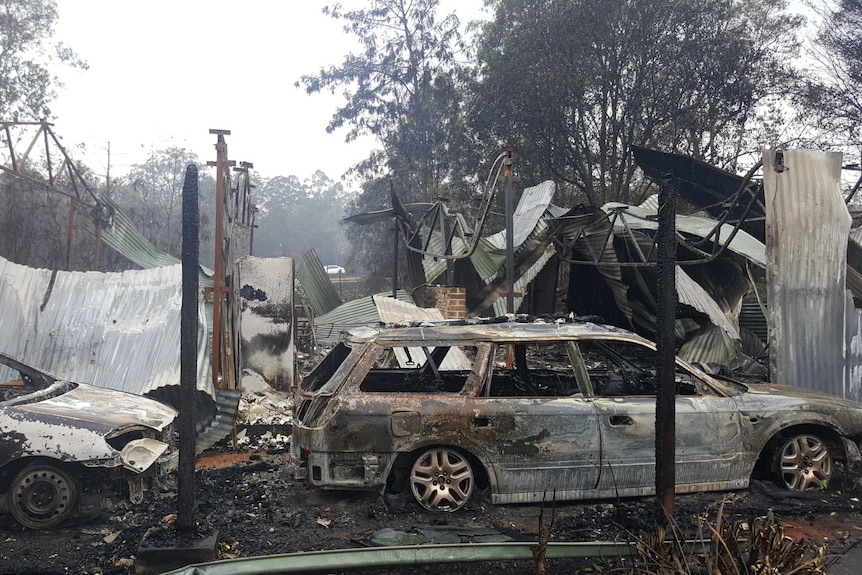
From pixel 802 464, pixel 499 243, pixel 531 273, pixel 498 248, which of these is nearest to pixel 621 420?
pixel 802 464

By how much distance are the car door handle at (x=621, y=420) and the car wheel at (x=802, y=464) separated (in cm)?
123

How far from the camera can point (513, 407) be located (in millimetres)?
4340

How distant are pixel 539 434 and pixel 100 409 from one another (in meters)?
3.49

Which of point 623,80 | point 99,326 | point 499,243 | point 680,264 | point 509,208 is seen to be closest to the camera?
point 99,326

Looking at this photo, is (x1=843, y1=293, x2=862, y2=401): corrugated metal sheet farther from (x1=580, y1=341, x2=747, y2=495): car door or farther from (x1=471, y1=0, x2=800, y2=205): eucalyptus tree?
(x1=471, y1=0, x2=800, y2=205): eucalyptus tree

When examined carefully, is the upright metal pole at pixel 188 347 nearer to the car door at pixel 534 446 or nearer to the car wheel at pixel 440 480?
the car wheel at pixel 440 480

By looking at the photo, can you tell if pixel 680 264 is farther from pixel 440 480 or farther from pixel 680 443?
pixel 440 480

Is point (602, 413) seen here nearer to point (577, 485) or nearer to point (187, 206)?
point (577, 485)

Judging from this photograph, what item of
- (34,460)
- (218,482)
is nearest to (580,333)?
(218,482)

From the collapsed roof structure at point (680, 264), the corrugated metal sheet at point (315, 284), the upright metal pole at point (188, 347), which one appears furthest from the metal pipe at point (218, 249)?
the corrugated metal sheet at point (315, 284)

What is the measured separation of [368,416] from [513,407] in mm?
1029

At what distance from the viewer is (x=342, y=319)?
1181cm

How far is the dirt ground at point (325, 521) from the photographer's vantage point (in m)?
3.79

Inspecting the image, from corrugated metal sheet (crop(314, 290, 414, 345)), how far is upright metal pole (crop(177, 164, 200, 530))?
728 cm
